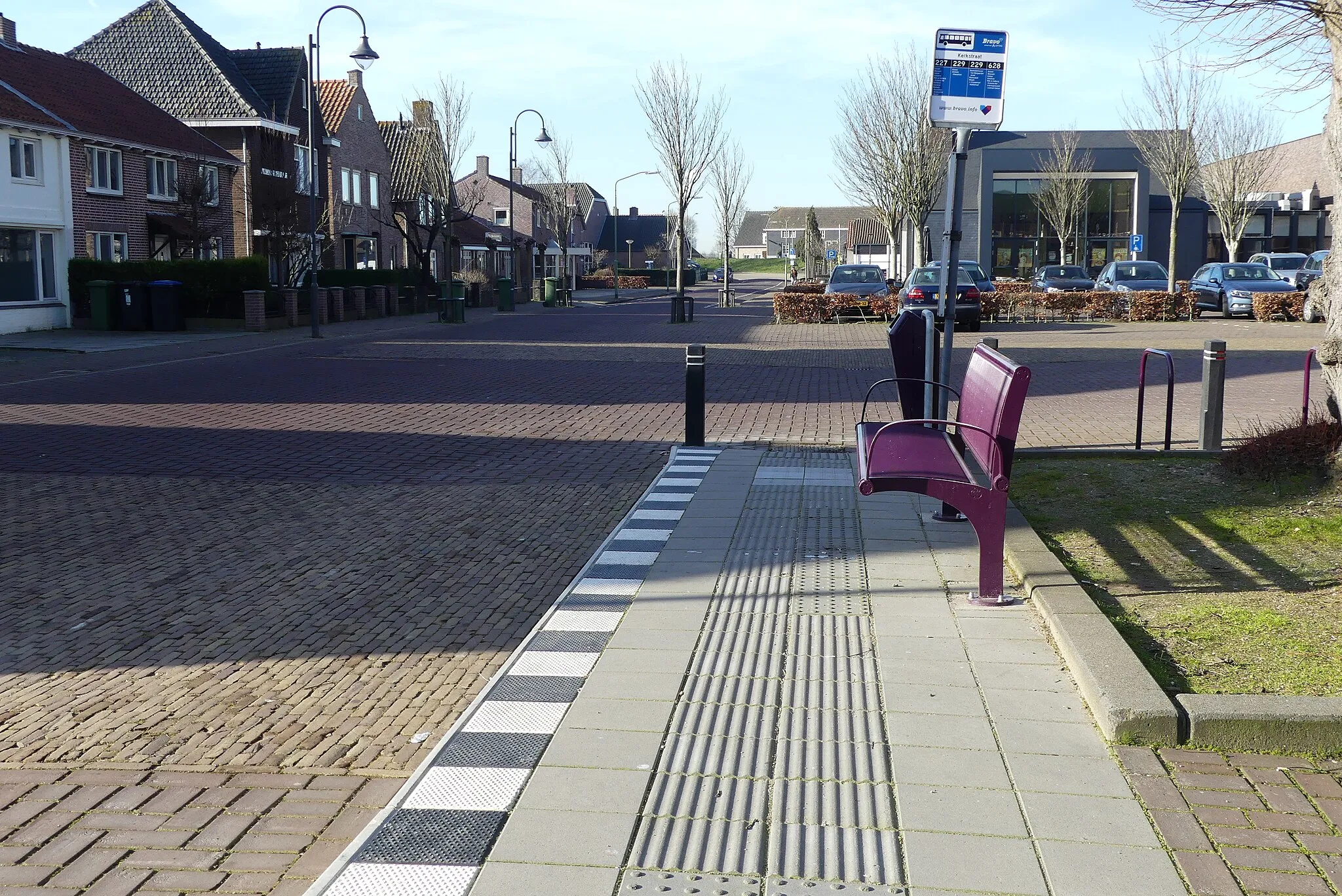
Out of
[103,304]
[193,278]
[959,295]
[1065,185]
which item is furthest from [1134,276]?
[103,304]

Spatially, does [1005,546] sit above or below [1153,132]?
below

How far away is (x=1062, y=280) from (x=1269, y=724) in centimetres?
3933

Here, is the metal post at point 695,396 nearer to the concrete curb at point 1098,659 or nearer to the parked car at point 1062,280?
the concrete curb at point 1098,659

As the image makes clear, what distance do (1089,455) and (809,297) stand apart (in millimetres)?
24362

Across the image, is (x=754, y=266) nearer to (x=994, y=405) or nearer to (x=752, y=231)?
(x=752, y=231)

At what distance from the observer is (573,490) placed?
30.6 ft

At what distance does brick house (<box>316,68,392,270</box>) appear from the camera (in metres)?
49.8

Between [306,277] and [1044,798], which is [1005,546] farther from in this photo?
[306,277]

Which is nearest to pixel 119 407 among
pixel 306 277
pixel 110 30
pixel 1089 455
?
pixel 1089 455

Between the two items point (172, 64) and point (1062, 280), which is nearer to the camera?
point (1062, 280)

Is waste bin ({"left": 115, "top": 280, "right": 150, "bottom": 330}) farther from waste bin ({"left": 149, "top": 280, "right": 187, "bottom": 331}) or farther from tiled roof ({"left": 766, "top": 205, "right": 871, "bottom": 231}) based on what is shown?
tiled roof ({"left": 766, "top": 205, "right": 871, "bottom": 231})

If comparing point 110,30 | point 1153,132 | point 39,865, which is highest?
point 110,30

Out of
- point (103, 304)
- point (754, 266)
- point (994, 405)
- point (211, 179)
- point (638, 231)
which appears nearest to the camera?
point (994, 405)

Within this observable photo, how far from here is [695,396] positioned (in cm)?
1097
